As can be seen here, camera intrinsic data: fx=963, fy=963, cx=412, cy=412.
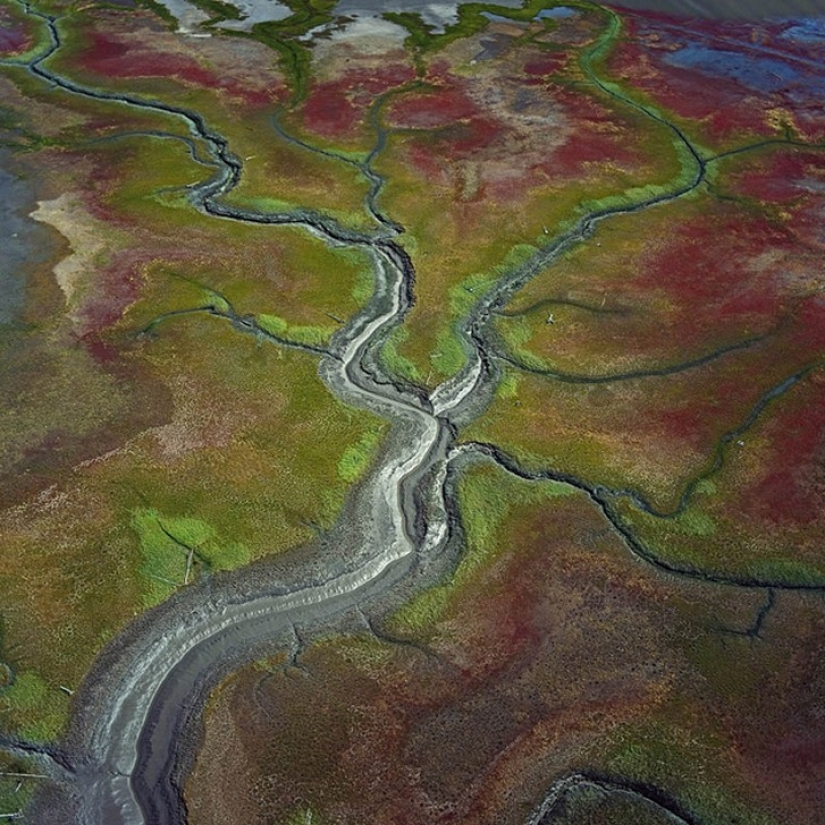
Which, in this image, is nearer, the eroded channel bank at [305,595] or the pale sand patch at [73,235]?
the eroded channel bank at [305,595]

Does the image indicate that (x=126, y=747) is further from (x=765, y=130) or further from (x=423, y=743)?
(x=765, y=130)

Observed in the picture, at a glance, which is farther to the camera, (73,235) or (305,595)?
(73,235)

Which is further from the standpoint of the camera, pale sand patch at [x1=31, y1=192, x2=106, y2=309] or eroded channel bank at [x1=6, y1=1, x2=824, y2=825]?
pale sand patch at [x1=31, y1=192, x2=106, y2=309]

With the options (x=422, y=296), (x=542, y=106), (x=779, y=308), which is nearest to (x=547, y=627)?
(x=422, y=296)
